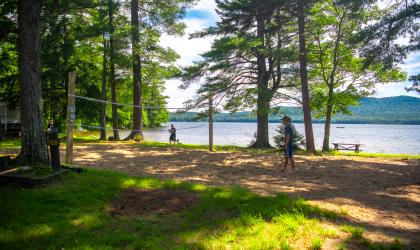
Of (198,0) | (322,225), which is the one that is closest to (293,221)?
(322,225)

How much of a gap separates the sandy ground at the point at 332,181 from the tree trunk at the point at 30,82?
7.54ft

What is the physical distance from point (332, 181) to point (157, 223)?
542 centimetres

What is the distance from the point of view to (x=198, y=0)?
1991 cm

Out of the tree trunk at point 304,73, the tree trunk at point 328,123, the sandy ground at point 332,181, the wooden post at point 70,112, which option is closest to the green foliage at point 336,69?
the tree trunk at point 328,123

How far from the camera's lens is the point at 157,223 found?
499 centimetres

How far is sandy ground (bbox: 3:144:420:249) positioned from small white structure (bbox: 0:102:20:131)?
15414 millimetres

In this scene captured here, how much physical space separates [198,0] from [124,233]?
18.2 metres

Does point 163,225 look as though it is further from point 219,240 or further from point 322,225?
point 322,225

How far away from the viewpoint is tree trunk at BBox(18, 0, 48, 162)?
7324mm

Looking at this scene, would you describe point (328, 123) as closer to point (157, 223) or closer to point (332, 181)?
point (332, 181)

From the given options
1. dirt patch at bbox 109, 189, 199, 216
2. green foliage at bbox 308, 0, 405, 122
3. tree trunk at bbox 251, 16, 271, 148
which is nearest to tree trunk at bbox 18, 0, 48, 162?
dirt patch at bbox 109, 189, 199, 216

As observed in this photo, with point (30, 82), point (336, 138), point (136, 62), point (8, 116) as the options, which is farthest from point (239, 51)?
point (336, 138)

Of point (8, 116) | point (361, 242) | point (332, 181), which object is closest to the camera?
point (361, 242)

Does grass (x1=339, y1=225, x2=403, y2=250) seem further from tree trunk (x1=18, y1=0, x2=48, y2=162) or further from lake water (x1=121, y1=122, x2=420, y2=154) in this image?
lake water (x1=121, y1=122, x2=420, y2=154)
